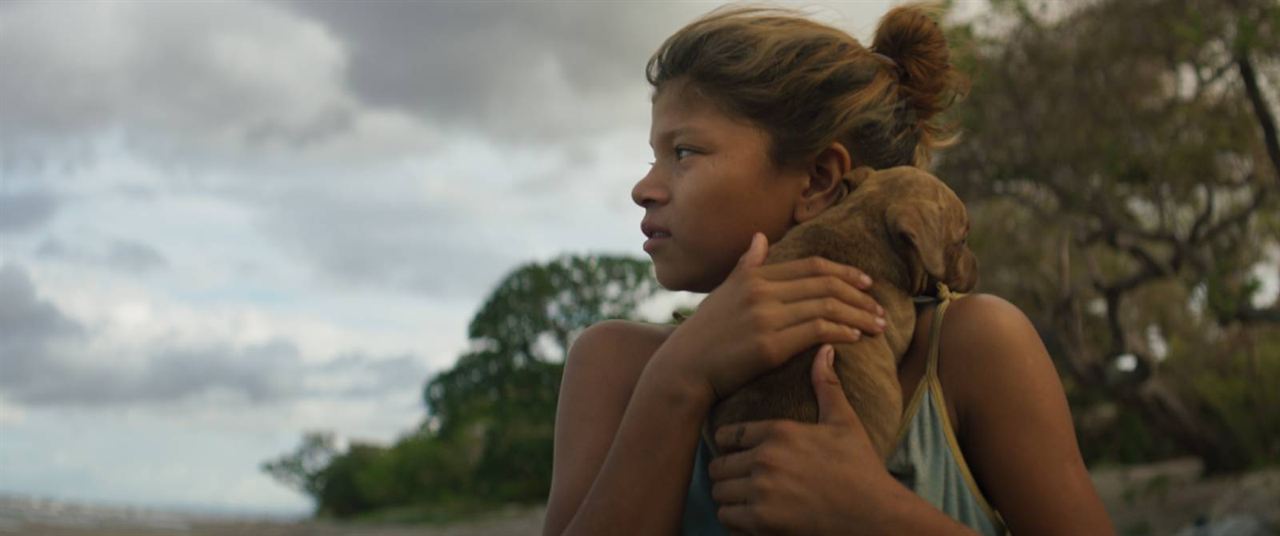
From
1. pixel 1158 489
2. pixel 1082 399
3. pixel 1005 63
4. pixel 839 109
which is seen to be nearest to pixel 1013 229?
pixel 1005 63

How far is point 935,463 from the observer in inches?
93.7

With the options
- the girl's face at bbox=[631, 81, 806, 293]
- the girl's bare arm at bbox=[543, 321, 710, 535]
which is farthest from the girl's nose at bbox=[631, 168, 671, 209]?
the girl's bare arm at bbox=[543, 321, 710, 535]

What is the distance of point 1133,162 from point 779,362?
1130 centimetres

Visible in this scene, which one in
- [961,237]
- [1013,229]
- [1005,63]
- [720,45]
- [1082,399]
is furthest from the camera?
[1082,399]

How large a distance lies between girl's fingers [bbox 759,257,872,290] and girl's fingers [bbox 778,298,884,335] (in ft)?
0.20

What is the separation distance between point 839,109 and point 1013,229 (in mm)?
13221

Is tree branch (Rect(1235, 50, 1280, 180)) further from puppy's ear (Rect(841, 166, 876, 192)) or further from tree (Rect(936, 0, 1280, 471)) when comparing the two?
puppy's ear (Rect(841, 166, 876, 192))

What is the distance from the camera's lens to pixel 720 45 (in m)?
2.78

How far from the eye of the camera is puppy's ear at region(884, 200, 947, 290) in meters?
2.46

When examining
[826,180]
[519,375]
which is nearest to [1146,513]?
[519,375]

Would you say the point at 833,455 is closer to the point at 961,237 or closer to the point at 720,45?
the point at 961,237

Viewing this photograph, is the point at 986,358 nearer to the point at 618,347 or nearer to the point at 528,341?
the point at 618,347

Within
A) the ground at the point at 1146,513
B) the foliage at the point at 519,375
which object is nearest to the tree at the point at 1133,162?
the ground at the point at 1146,513

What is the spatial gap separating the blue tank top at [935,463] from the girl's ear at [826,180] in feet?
1.48
